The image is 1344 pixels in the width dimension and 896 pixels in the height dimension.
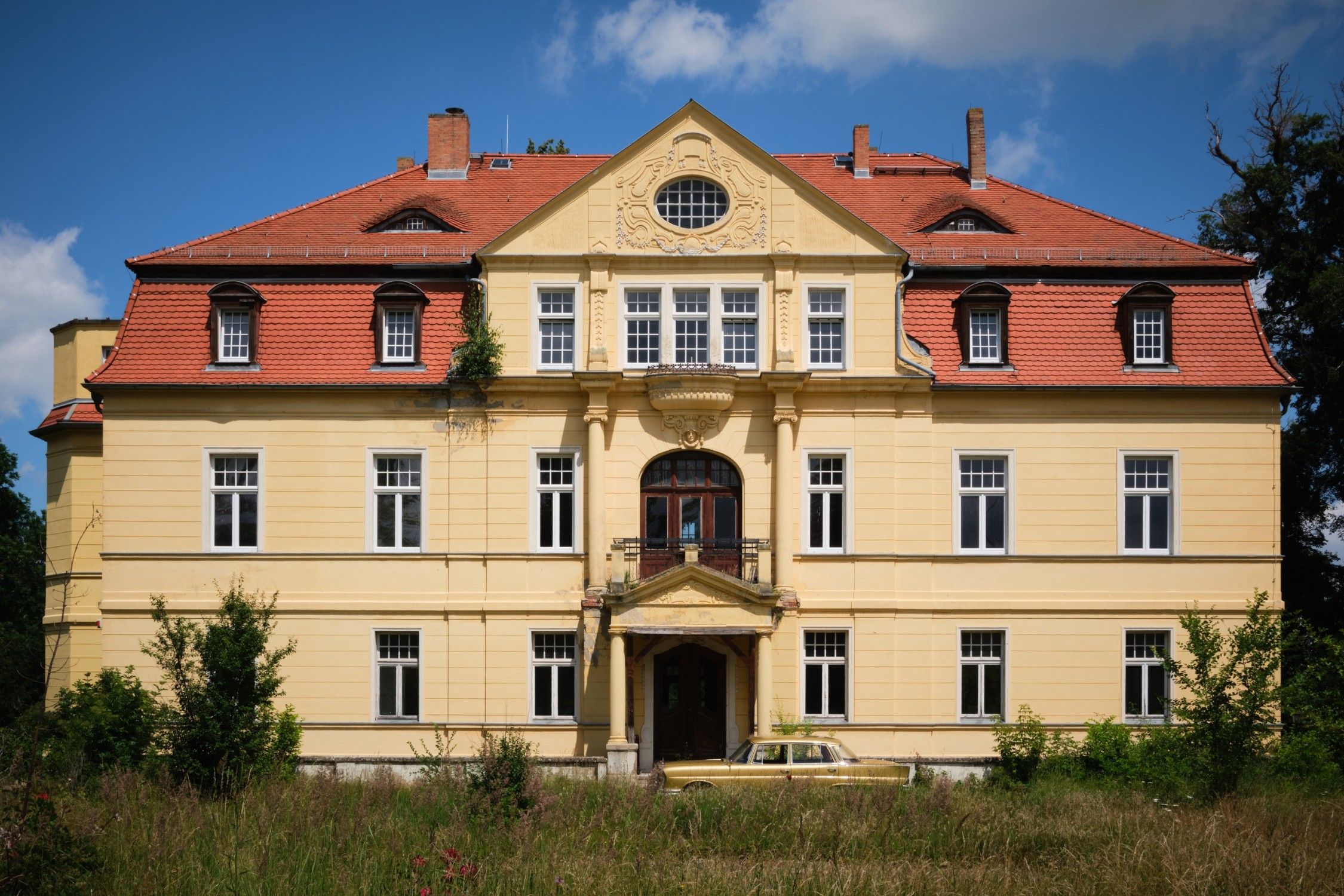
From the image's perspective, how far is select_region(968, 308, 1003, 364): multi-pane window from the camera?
2742 cm

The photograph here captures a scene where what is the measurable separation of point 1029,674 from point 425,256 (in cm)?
1554

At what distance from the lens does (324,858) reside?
14.3 meters

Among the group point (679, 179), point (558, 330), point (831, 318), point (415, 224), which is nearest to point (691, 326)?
point (558, 330)

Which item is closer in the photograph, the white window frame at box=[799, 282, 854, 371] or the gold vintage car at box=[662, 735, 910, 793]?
the gold vintage car at box=[662, 735, 910, 793]

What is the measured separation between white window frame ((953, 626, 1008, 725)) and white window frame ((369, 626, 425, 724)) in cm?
1100

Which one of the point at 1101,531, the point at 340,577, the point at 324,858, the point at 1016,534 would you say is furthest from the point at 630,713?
the point at 324,858

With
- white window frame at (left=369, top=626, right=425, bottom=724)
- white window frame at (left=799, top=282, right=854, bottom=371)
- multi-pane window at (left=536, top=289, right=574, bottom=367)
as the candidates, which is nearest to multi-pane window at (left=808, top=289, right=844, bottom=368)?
white window frame at (left=799, top=282, right=854, bottom=371)

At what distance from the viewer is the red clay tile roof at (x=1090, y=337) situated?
2706cm

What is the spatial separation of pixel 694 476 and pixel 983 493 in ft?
20.0

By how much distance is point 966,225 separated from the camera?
2970cm

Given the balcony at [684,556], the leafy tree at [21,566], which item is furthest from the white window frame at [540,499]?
the leafy tree at [21,566]

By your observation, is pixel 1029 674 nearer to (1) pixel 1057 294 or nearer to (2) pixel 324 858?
(1) pixel 1057 294

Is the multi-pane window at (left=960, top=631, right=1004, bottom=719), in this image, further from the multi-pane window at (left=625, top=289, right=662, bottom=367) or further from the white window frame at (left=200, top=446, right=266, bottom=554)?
the white window frame at (left=200, top=446, right=266, bottom=554)

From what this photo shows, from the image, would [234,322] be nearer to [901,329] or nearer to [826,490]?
[826,490]
